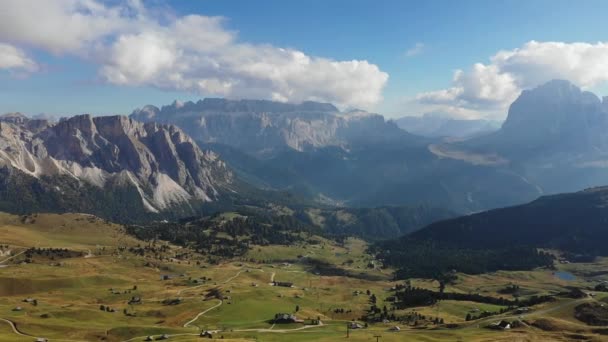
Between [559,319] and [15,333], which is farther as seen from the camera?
[559,319]

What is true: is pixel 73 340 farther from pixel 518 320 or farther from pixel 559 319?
pixel 559 319

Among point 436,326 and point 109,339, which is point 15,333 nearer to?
point 109,339

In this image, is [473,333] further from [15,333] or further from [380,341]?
[15,333]

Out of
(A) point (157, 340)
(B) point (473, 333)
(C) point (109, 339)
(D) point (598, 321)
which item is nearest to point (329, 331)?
(B) point (473, 333)

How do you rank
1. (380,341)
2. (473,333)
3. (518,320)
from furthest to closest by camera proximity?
(518,320) → (473,333) → (380,341)

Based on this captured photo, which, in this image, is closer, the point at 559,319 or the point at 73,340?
the point at 73,340

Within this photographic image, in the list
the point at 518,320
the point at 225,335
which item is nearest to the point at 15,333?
the point at 225,335

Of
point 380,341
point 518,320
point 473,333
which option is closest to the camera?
point 380,341

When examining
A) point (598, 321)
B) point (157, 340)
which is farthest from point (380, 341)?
point (598, 321)
